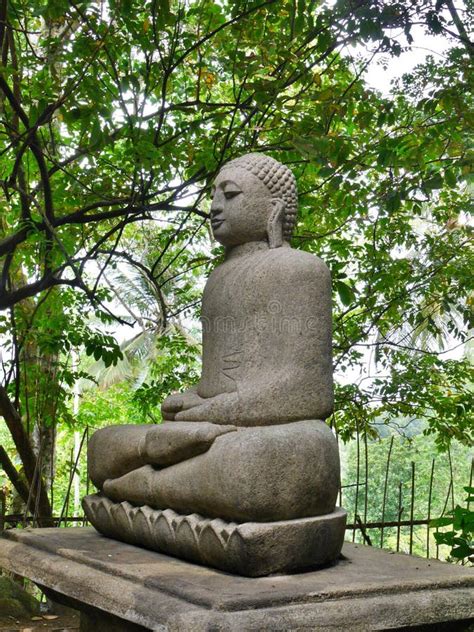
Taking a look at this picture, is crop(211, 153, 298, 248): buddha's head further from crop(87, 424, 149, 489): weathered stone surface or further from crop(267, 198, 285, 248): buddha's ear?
crop(87, 424, 149, 489): weathered stone surface

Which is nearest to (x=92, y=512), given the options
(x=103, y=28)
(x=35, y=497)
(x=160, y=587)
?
(x=160, y=587)

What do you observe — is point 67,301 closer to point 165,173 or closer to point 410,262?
point 165,173

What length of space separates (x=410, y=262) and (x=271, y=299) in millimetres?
3735

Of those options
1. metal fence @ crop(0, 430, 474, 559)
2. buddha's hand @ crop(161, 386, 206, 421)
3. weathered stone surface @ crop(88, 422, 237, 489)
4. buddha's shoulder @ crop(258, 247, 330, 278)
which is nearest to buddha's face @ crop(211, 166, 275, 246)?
buddha's shoulder @ crop(258, 247, 330, 278)

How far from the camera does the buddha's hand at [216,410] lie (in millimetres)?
3822

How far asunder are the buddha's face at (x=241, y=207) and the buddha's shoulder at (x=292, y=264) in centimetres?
22

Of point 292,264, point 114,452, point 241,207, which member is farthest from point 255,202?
point 114,452

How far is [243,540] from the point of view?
3.25 metres

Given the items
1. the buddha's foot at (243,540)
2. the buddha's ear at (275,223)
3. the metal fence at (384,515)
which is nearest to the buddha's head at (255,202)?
the buddha's ear at (275,223)

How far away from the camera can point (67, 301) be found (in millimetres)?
6773

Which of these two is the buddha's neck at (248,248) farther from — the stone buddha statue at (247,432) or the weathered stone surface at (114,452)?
the weathered stone surface at (114,452)

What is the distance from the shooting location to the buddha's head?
13.8 ft

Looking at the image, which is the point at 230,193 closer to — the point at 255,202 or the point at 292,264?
the point at 255,202

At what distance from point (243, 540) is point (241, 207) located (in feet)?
5.59
